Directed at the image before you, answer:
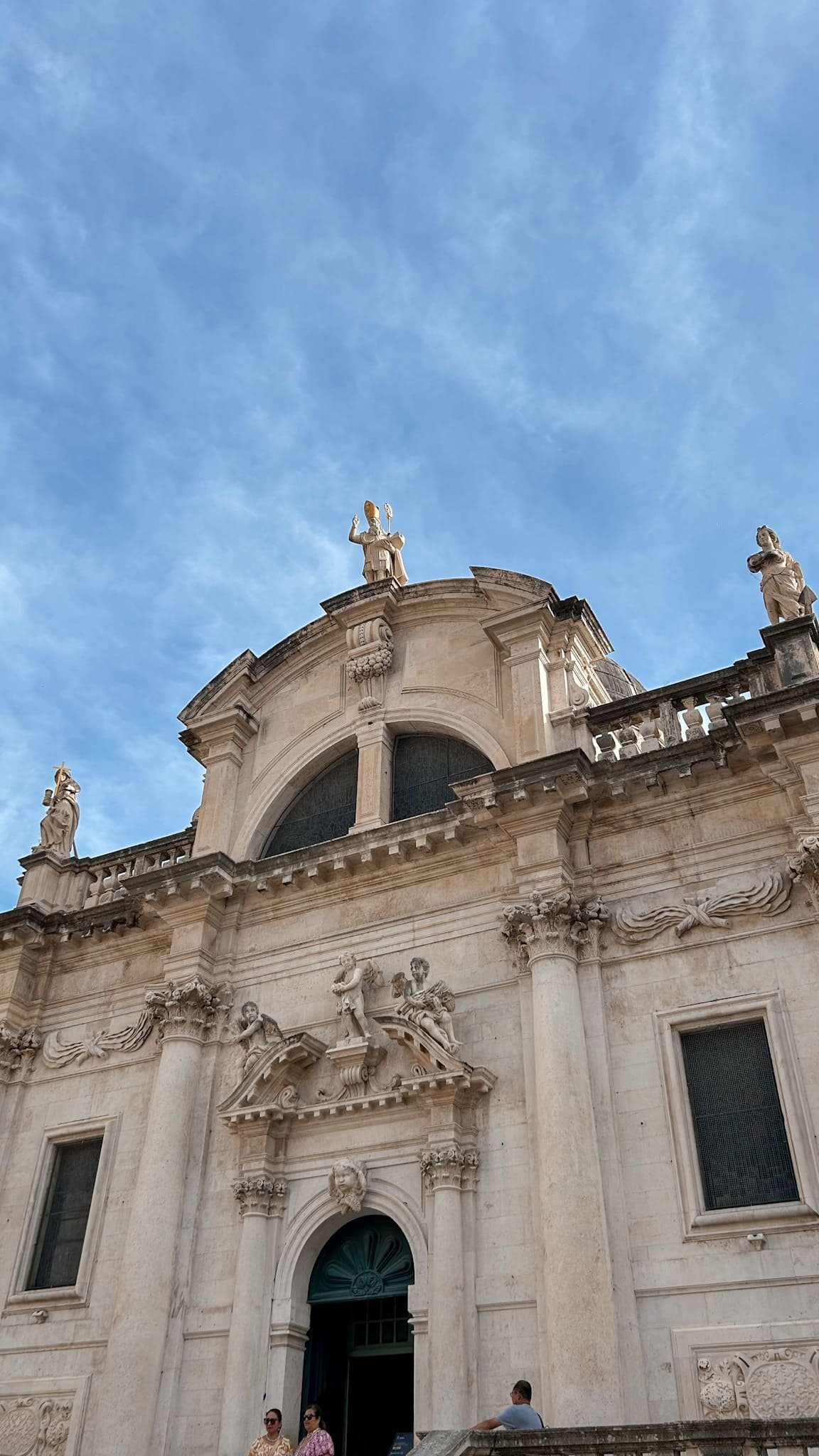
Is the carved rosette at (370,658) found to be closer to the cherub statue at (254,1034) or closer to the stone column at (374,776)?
the stone column at (374,776)

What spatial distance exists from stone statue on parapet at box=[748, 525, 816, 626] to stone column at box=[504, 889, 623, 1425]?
416 cm

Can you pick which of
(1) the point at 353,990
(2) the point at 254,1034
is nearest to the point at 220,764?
(2) the point at 254,1034

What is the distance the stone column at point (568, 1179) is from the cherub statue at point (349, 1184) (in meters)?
2.18

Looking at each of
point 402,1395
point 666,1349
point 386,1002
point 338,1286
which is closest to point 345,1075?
point 386,1002

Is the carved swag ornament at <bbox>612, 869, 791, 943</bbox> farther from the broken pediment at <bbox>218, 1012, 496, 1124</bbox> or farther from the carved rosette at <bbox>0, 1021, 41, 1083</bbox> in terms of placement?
the carved rosette at <bbox>0, 1021, 41, 1083</bbox>

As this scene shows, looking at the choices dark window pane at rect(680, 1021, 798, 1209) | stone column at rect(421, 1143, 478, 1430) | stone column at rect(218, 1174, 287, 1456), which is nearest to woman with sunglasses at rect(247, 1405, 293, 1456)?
stone column at rect(218, 1174, 287, 1456)

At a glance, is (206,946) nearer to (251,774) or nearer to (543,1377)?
(251,774)

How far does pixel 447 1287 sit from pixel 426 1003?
2.90m

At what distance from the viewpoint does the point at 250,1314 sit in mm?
12805

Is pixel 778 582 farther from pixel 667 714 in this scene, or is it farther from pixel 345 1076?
pixel 345 1076

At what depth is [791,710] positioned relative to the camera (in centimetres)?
1226

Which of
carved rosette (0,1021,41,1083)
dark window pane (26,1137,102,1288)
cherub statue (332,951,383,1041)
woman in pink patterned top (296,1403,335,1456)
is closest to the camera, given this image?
woman in pink patterned top (296,1403,335,1456)

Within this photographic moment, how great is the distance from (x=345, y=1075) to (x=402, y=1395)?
11.4ft

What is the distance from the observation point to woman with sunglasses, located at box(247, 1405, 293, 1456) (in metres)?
11.0
